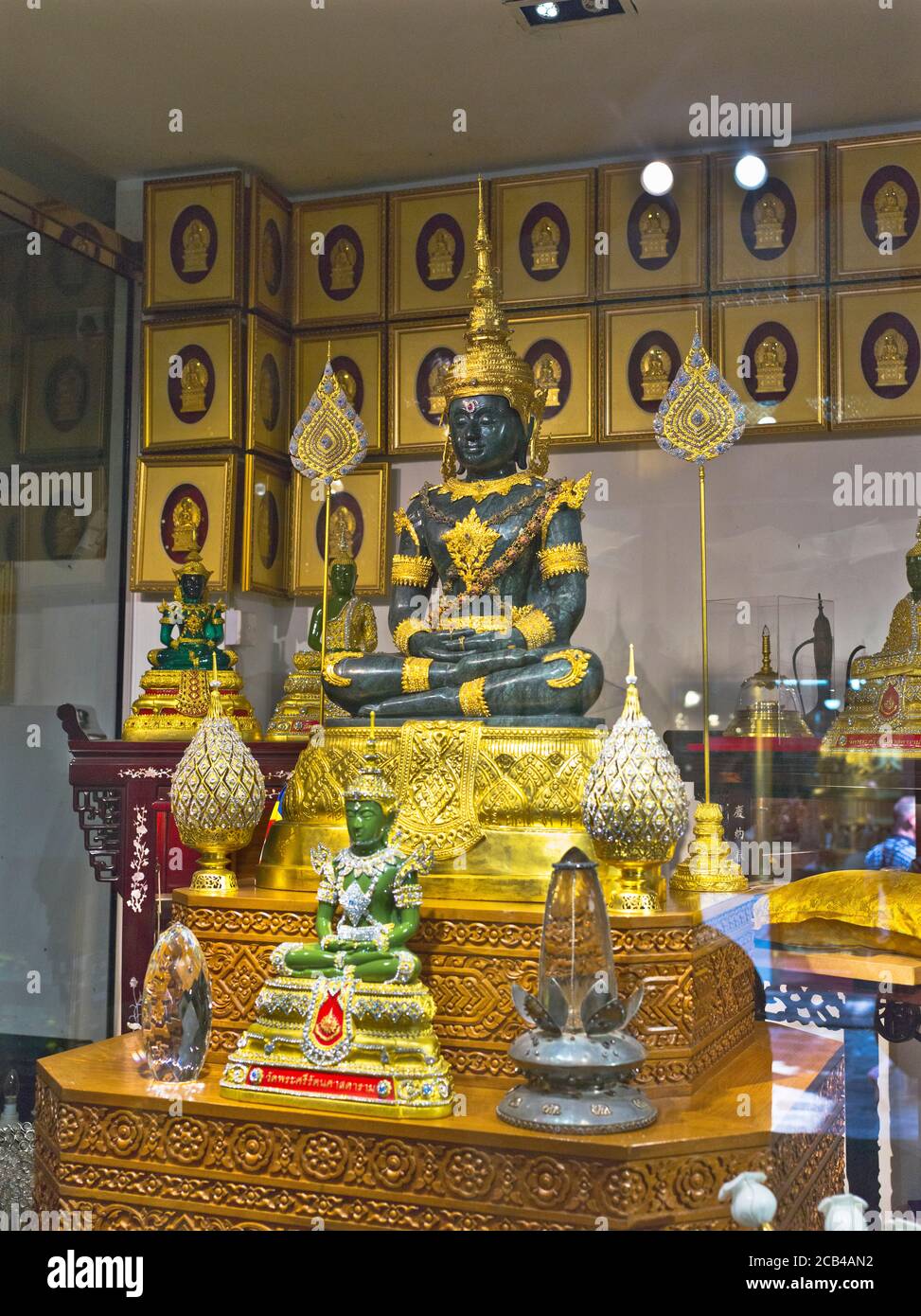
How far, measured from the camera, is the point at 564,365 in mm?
5250

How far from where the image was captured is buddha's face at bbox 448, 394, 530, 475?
12.1ft

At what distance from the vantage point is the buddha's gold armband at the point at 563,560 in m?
3.54

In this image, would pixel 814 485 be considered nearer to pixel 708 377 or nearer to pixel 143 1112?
pixel 708 377

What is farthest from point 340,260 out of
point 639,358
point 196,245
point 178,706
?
point 178,706

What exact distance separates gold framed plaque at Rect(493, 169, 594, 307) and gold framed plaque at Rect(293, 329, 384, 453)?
1.90 feet

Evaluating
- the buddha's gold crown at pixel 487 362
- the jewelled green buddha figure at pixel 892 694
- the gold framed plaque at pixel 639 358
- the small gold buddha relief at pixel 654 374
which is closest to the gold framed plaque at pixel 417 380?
the gold framed plaque at pixel 639 358

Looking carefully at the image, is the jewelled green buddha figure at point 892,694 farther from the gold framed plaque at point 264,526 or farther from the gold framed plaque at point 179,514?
the gold framed plaque at point 179,514

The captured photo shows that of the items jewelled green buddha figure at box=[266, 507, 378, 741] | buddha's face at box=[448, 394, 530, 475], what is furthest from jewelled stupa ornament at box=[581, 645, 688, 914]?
jewelled green buddha figure at box=[266, 507, 378, 741]

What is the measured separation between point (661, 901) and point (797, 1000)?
82 centimetres

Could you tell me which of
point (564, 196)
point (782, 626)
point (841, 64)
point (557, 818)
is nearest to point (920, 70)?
point (841, 64)

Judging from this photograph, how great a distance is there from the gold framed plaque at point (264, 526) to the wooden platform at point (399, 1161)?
113 inches

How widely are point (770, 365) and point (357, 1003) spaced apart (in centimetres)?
317

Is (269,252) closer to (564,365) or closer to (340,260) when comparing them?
(340,260)

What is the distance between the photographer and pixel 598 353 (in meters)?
5.21
